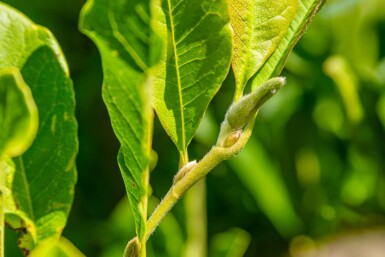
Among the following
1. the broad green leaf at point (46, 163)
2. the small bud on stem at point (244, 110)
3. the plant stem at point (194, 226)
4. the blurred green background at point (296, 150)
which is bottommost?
the blurred green background at point (296, 150)

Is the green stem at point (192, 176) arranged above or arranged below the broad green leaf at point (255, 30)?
below

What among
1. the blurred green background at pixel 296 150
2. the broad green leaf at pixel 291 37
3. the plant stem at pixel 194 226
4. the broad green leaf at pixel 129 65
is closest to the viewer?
the broad green leaf at pixel 129 65

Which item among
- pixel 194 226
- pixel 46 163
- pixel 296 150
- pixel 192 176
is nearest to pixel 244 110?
pixel 192 176

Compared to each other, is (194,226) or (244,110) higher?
(244,110)

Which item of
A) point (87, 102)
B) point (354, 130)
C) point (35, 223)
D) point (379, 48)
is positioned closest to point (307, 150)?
point (354, 130)

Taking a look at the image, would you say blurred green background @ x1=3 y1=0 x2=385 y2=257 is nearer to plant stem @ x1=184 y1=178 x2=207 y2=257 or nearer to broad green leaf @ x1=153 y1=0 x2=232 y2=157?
plant stem @ x1=184 y1=178 x2=207 y2=257

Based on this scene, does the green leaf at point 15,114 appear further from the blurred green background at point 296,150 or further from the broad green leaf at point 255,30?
the blurred green background at point 296,150

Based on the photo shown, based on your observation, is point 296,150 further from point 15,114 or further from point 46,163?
point 15,114

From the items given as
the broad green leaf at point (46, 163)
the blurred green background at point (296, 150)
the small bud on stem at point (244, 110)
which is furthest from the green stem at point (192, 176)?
the blurred green background at point (296, 150)
